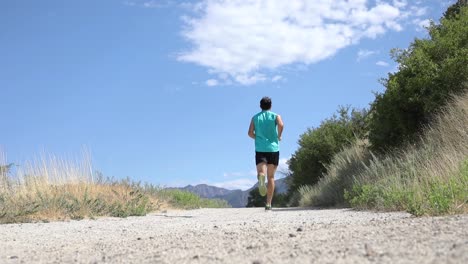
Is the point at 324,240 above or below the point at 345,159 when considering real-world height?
below

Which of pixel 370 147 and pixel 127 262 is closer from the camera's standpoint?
pixel 127 262

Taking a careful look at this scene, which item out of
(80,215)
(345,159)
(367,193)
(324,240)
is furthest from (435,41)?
(324,240)

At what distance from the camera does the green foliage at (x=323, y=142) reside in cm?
2139

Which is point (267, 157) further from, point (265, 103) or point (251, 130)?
point (265, 103)

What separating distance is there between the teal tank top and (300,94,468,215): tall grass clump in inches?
70.6

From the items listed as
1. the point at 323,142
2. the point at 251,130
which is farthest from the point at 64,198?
the point at 323,142

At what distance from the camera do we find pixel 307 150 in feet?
73.4

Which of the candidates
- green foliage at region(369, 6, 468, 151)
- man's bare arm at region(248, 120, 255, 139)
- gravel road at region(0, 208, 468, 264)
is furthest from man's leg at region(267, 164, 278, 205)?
gravel road at region(0, 208, 468, 264)

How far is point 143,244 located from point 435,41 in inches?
425

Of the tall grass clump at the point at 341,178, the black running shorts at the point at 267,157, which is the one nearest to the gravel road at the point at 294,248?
the black running shorts at the point at 267,157

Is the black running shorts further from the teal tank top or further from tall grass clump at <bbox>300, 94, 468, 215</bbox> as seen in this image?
tall grass clump at <bbox>300, 94, 468, 215</bbox>

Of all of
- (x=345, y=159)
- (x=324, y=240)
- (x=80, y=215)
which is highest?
(x=345, y=159)

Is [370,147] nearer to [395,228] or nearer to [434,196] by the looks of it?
[434,196]

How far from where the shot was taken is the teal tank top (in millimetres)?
10422
